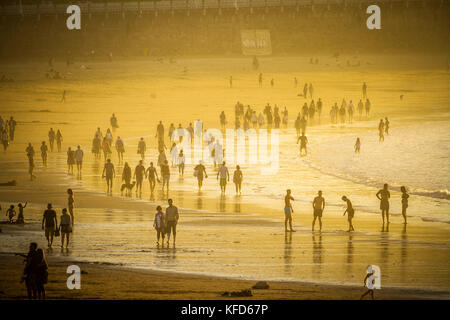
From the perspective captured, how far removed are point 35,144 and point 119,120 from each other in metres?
8.74

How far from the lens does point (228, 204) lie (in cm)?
2638

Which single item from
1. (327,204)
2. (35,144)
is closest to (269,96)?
(35,144)

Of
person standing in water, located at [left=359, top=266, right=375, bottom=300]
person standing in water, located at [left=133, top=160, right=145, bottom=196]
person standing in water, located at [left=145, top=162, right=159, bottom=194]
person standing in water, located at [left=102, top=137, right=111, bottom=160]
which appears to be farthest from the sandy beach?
person standing in water, located at [left=102, top=137, right=111, bottom=160]

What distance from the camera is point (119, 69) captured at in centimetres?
6272

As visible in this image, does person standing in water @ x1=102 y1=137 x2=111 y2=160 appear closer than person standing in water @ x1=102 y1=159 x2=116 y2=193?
No

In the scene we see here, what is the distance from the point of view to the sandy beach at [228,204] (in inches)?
674

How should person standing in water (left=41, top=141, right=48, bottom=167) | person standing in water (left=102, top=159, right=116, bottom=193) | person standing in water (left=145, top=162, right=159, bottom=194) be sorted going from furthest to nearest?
person standing in water (left=41, top=141, right=48, bottom=167), person standing in water (left=145, top=162, right=159, bottom=194), person standing in water (left=102, top=159, right=116, bottom=193)

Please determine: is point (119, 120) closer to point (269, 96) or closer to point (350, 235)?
point (269, 96)

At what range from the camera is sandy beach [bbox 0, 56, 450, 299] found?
1712 centimetres

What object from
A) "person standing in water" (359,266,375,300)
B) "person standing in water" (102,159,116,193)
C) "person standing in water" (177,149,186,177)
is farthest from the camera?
"person standing in water" (177,149,186,177)

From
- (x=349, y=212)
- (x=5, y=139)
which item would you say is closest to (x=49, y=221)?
(x=349, y=212)

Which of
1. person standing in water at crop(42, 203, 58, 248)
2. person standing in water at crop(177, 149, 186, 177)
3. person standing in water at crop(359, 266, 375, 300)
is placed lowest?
person standing in water at crop(359, 266, 375, 300)

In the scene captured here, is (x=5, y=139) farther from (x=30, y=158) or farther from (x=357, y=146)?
(x=357, y=146)

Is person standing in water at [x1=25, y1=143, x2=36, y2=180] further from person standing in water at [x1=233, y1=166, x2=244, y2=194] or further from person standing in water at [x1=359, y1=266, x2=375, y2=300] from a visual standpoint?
person standing in water at [x1=359, y1=266, x2=375, y2=300]
